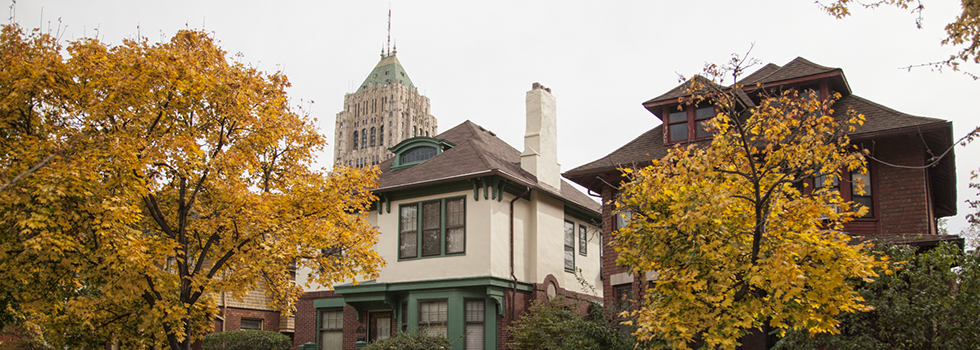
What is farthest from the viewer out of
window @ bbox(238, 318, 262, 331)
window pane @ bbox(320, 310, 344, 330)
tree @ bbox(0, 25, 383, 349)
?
window @ bbox(238, 318, 262, 331)

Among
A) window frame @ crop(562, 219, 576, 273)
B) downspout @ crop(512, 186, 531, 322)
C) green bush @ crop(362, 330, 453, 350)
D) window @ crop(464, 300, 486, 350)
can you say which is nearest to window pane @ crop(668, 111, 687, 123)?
downspout @ crop(512, 186, 531, 322)

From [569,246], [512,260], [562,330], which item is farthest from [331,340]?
[562,330]

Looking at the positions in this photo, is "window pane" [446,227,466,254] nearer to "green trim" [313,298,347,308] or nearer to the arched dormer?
the arched dormer

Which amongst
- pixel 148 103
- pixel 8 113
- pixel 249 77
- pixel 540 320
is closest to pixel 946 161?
pixel 540 320

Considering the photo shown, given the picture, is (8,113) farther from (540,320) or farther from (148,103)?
(540,320)

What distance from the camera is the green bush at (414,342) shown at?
19.3 m

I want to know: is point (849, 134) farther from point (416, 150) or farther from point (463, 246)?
point (416, 150)

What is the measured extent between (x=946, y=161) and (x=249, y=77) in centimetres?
1660

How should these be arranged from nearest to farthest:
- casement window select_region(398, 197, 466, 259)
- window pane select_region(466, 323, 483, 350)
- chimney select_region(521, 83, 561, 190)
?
window pane select_region(466, 323, 483, 350) < casement window select_region(398, 197, 466, 259) < chimney select_region(521, 83, 561, 190)

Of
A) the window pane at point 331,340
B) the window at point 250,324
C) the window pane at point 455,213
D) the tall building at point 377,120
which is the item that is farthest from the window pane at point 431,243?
the tall building at point 377,120

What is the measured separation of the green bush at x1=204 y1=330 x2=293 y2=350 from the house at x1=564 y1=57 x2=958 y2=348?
11.9 metres

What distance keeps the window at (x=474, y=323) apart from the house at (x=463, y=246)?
3 cm

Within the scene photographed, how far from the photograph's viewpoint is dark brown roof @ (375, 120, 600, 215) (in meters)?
21.7

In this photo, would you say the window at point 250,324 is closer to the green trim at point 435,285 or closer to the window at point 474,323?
the green trim at point 435,285
